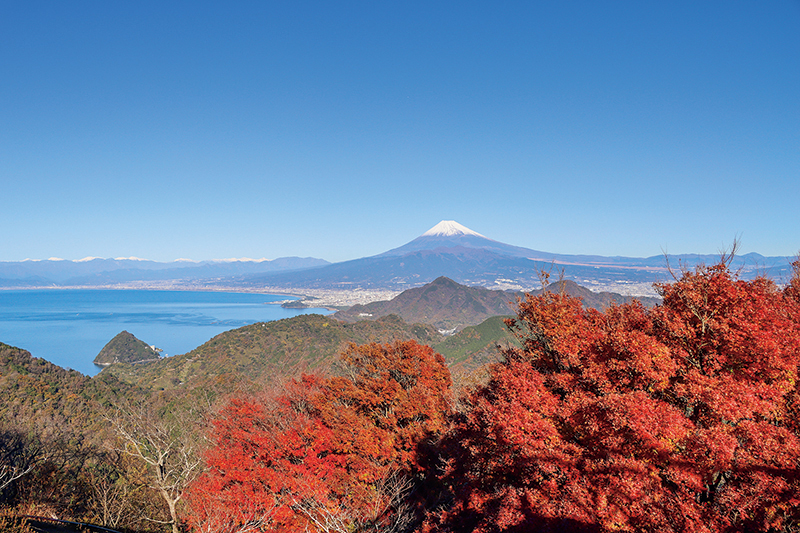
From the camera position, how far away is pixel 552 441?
8961mm

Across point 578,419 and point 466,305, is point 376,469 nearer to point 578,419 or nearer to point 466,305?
point 578,419

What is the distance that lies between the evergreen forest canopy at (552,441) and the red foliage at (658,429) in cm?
4

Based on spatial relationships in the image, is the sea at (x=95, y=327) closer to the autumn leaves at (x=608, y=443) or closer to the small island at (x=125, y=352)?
the small island at (x=125, y=352)

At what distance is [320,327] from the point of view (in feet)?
266

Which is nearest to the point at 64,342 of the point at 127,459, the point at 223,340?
the point at 223,340

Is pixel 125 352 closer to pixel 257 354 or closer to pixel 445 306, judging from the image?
pixel 257 354

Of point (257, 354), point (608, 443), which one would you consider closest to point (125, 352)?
point (257, 354)

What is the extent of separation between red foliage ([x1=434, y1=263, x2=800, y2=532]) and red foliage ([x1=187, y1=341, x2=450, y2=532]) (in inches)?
157

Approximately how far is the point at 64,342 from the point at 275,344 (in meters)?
74.6

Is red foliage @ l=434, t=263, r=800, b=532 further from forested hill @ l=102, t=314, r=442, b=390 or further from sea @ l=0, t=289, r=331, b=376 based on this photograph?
sea @ l=0, t=289, r=331, b=376

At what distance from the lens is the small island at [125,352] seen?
3344 inches

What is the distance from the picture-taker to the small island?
279 feet

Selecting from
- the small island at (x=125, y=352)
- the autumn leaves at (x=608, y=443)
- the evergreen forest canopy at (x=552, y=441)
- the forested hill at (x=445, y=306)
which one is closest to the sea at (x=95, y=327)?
the small island at (x=125, y=352)

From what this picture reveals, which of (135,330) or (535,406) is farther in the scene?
(135,330)
